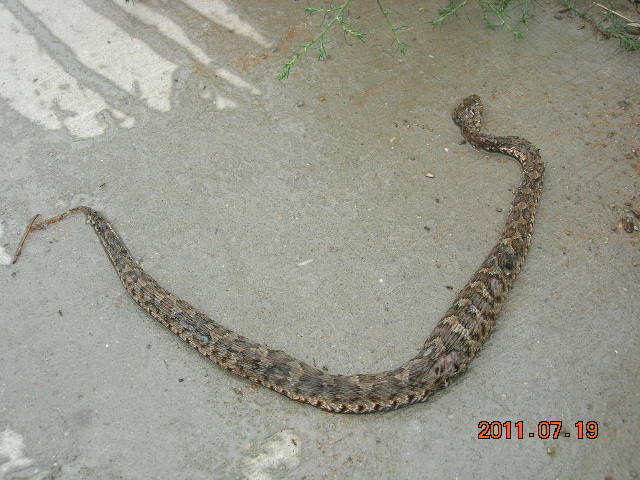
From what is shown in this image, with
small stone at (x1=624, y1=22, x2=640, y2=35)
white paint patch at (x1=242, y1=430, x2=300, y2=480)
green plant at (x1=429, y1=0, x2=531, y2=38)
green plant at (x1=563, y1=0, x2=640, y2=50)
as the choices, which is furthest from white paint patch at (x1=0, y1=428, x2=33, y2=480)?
small stone at (x1=624, y1=22, x2=640, y2=35)

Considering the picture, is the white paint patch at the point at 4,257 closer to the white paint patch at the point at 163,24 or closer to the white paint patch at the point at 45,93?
the white paint patch at the point at 45,93

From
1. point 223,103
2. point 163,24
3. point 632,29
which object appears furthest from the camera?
point 163,24

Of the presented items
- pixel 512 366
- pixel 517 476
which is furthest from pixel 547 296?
pixel 517 476

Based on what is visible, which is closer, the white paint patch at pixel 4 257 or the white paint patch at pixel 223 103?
the white paint patch at pixel 4 257

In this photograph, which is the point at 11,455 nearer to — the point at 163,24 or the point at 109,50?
the point at 109,50

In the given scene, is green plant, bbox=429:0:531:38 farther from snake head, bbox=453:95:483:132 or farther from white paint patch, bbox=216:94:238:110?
white paint patch, bbox=216:94:238:110

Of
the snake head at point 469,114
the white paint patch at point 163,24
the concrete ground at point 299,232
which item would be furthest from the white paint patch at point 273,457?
the white paint patch at point 163,24

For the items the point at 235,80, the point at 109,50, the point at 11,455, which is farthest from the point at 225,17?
the point at 11,455
